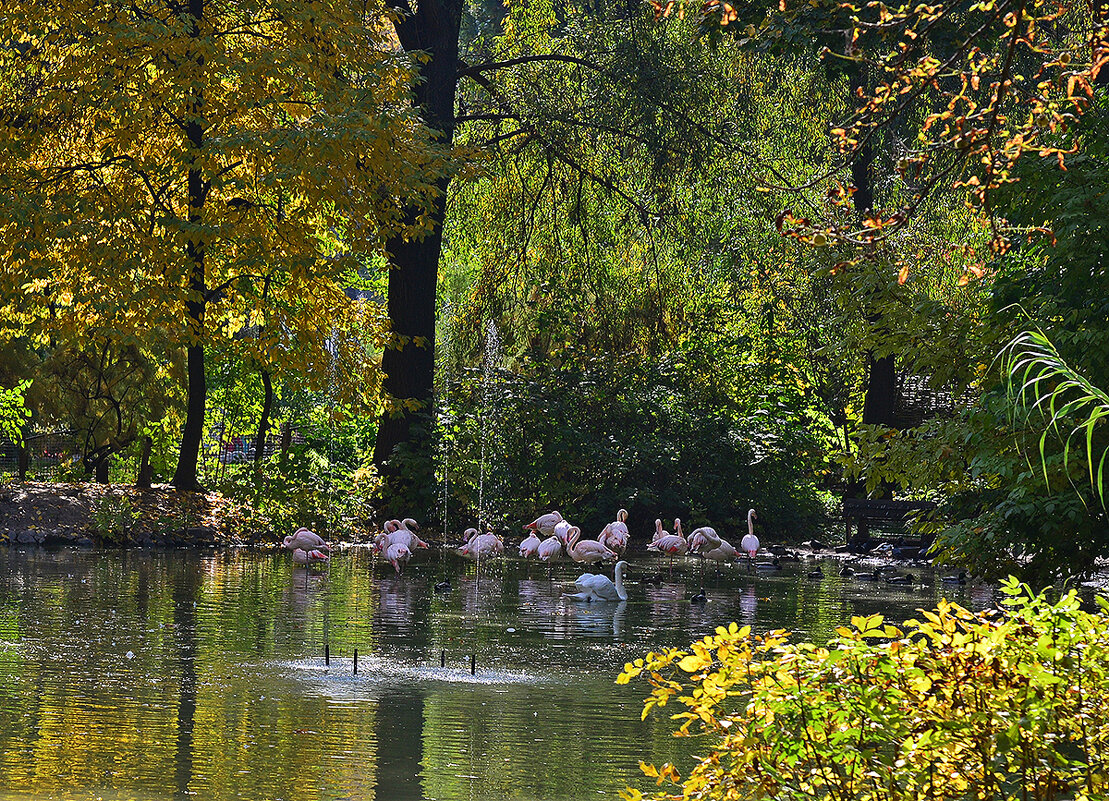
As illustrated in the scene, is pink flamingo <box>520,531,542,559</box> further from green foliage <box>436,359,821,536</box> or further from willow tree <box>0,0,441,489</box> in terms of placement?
willow tree <box>0,0,441,489</box>

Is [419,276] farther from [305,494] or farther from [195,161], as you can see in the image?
[195,161]

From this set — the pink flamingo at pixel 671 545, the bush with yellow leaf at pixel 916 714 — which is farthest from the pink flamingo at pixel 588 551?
the bush with yellow leaf at pixel 916 714

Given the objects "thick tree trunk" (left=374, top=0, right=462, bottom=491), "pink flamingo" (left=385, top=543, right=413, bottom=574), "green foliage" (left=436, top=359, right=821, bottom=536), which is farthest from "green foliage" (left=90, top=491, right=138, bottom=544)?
"green foliage" (left=436, top=359, right=821, bottom=536)

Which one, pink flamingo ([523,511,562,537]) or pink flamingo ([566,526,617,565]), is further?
pink flamingo ([523,511,562,537])

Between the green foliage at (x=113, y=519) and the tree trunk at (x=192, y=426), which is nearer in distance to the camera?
the green foliage at (x=113, y=519)

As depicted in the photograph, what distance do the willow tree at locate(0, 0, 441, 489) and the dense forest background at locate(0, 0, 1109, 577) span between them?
64mm

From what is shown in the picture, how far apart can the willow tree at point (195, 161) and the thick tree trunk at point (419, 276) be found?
1.61 m

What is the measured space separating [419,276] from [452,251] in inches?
127

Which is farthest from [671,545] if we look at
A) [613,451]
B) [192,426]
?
[192,426]

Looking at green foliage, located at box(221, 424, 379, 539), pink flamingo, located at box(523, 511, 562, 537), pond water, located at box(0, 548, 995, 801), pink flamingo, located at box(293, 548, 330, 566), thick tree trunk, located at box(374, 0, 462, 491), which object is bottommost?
pond water, located at box(0, 548, 995, 801)

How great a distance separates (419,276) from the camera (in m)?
23.3

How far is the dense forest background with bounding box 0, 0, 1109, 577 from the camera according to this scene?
A: 19.1 metres

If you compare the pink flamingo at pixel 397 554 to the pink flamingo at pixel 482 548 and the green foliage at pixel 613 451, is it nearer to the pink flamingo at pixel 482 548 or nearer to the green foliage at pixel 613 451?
the pink flamingo at pixel 482 548

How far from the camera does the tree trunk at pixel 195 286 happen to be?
63.1ft
